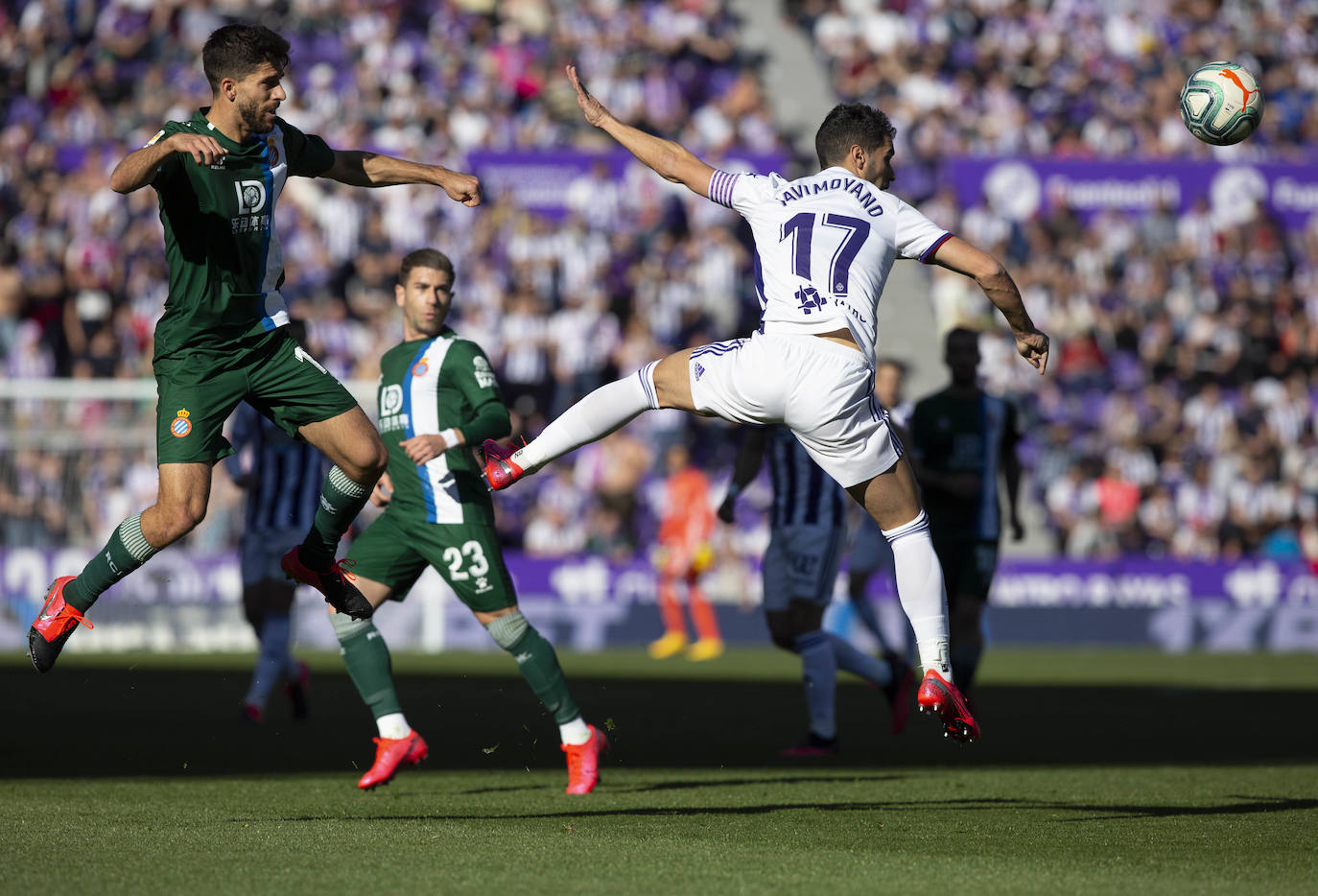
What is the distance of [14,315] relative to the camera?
2014 cm

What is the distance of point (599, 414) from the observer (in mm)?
6871

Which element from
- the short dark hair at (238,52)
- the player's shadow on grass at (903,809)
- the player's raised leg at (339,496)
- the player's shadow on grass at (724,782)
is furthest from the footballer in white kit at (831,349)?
the player's shadow on grass at (724,782)

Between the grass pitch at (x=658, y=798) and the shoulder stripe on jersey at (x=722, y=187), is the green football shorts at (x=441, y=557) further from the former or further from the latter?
the shoulder stripe on jersey at (x=722, y=187)

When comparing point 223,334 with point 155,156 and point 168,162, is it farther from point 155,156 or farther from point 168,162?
point 155,156

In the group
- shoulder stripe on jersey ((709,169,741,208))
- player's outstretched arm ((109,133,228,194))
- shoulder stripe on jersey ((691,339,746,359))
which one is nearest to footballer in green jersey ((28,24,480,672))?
player's outstretched arm ((109,133,228,194))

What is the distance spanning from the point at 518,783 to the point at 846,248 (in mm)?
3189

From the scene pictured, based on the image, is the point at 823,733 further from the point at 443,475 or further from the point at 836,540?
the point at 443,475

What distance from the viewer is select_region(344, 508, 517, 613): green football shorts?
7828 mm

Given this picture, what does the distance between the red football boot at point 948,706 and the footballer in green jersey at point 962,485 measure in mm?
3785

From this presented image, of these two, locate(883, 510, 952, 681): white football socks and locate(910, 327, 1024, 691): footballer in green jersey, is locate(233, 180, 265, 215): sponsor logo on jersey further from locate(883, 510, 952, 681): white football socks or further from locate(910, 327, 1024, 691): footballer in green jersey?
locate(910, 327, 1024, 691): footballer in green jersey

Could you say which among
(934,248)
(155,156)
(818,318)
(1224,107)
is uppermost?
(1224,107)

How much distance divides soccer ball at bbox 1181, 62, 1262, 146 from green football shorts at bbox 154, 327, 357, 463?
4354 millimetres

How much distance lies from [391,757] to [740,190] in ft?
9.78

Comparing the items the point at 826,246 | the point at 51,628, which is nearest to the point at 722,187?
the point at 826,246
